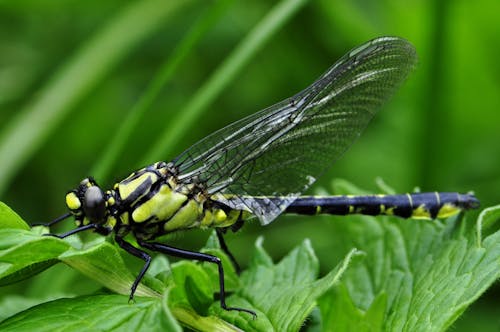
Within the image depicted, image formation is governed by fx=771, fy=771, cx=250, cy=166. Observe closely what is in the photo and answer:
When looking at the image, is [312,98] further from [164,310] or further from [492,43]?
[492,43]

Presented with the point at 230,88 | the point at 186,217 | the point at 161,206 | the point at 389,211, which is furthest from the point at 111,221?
the point at 230,88

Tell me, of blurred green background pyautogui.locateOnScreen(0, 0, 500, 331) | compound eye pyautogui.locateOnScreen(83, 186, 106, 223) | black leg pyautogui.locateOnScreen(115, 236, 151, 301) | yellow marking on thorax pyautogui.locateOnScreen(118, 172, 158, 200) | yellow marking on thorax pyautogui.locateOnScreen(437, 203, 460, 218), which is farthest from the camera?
blurred green background pyautogui.locateOnScreen(0, 0, 500, 331)

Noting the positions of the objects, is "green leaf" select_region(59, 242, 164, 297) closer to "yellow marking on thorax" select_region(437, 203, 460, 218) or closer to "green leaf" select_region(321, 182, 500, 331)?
"green leaf" select_region(321, 182, 500, 331)

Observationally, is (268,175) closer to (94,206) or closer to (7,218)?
(94,206)

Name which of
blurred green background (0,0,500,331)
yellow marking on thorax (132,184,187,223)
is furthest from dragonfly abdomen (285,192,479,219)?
blurred green background (0,0,500,331)

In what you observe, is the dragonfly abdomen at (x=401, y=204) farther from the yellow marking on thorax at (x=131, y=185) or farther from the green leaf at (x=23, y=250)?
the green leaf at (x=23, y=250)

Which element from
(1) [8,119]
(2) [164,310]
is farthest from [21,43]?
(2) [164,310]
